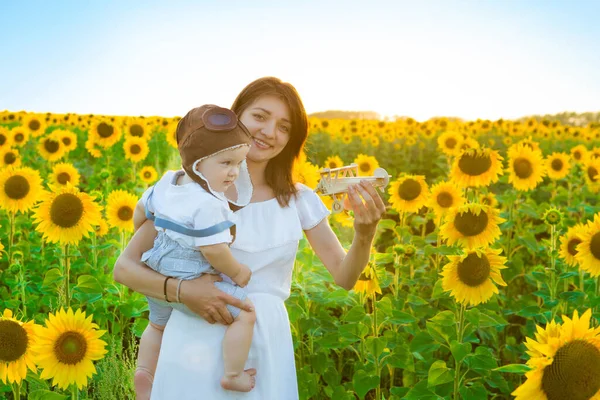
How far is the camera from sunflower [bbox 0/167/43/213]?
4.31m

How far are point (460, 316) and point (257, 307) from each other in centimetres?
103

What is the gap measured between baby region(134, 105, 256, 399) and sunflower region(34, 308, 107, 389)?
0.61m

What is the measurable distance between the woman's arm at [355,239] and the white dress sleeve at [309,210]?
0.12 feet

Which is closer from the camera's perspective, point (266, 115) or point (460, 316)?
point (266, 115)

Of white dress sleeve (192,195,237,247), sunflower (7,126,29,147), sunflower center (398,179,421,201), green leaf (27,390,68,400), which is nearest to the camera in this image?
white dress sleeve (192,195,237,247)

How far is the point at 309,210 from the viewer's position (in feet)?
8.26

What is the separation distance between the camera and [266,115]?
238 cm

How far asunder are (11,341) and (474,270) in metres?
1.90

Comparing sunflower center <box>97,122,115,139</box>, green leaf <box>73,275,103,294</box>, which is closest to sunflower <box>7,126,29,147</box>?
sunflower center <box>97,122,115,139</box>

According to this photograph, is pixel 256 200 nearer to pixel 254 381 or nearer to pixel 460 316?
pixel 254 381

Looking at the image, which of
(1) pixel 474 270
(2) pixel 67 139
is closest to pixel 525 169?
(1) pixel 474 270

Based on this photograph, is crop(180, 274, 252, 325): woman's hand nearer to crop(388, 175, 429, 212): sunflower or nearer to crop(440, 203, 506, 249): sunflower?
crop(440, 203, 506, 249): sunflower

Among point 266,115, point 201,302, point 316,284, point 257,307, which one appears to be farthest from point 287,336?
point 316,284

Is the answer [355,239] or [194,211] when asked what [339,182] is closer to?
[355,239]
